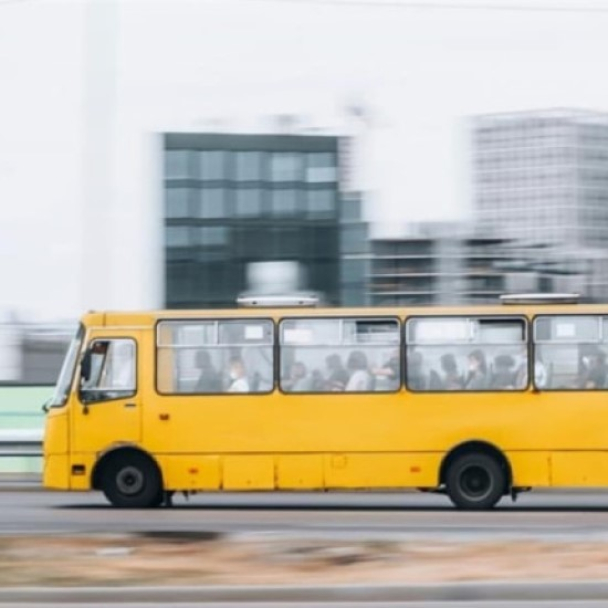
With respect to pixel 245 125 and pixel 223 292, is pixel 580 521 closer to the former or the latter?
pixel 223 292

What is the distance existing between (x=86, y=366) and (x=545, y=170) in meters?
27.3

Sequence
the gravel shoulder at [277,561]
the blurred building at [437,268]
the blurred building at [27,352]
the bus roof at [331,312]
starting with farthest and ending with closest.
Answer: the blurred building at [437,268] → the blurred building at [27,352] → the bus roof at [331,312] → the gravel shoulder at [277,561]

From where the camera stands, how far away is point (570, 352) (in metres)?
19.6

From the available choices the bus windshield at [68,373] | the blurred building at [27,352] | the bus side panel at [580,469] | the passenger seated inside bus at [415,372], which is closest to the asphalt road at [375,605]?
the bus side panel at [580,469]

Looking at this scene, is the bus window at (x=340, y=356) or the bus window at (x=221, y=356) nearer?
the bus window at (x=340, y=356)

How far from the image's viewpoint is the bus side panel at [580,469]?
19188 mm

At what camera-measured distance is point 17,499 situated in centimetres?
2236

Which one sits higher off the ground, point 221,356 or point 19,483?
point 221,356

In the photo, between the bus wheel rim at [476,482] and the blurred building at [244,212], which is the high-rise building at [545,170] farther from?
the bus wheel rim at [476,482]

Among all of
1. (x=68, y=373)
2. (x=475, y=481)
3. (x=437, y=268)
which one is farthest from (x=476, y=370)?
(x=437, y=268)

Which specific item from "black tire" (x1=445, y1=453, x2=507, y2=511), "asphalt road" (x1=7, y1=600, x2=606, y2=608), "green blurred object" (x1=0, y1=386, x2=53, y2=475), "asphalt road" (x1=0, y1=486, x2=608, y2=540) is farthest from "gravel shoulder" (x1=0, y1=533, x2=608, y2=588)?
"green blurred object" (x1=0, y1=386, x2=53, y2=475)

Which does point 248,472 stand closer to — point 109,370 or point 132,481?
point 132,481

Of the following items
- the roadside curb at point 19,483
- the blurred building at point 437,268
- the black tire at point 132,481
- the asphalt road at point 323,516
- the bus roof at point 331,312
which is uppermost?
the blurred building at point 437,268

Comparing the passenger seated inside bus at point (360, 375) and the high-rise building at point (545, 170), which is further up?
the high-rise building at point (545, 170)
